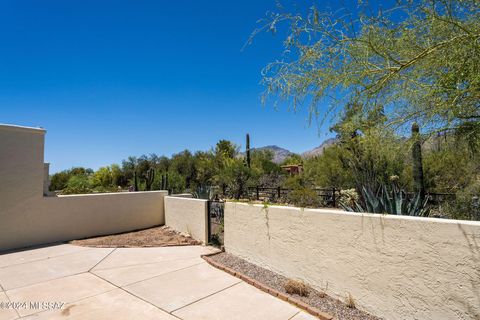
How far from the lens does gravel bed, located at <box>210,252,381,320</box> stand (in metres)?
3.51

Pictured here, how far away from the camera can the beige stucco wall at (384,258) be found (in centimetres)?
271

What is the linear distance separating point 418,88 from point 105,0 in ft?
29.4

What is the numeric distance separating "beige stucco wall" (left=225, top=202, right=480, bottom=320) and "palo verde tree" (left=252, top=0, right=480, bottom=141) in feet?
4.89

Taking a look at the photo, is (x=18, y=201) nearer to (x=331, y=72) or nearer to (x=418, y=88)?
(x=331, y=72)

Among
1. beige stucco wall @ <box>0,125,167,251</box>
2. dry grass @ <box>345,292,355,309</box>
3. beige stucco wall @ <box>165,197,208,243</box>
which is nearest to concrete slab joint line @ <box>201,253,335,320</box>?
dry grass @ <box>345,292,355,309</box>

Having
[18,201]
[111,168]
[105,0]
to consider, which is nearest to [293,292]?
[18,201]

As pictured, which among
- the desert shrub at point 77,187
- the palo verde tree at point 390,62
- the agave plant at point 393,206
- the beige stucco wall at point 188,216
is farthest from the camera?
the desert shrub at point 77,187

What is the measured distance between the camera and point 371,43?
3309 mm

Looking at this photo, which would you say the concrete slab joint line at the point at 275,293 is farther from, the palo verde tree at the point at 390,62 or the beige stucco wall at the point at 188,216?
the palo verde tree at the point at 390,62

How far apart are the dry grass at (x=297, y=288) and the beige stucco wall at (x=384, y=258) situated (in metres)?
0.17

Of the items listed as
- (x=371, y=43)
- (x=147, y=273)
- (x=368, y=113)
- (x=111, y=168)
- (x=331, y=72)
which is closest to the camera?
(x=371, y=43)

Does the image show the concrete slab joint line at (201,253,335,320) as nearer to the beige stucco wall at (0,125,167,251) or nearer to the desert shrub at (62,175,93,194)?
the beige stucco wall at (0,125,167,251)

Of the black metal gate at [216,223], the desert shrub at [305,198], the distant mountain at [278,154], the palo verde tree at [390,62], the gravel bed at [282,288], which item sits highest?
the distant mountain at [278,154]

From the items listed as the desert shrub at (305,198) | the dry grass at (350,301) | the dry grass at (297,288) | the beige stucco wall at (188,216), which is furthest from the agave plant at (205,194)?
the dry grass at (350,301)
